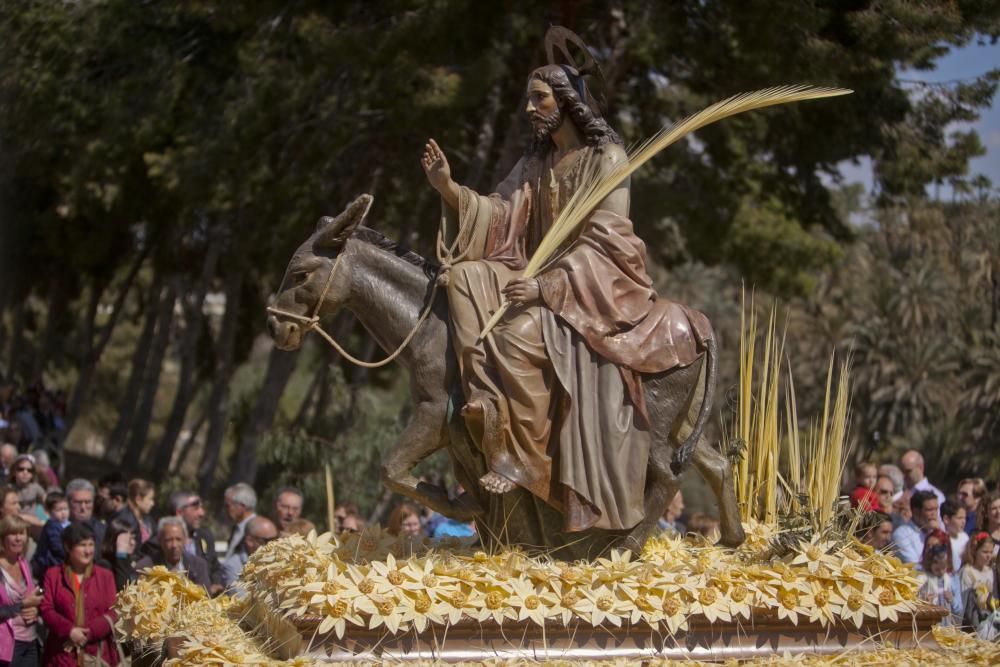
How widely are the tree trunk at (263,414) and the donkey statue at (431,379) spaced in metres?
13.0

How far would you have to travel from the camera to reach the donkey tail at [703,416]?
7574 mm

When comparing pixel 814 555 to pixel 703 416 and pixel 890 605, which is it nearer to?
pixel 890 605

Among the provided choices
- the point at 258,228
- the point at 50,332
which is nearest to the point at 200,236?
the point at 50,332

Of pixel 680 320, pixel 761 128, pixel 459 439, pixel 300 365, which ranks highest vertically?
pixel 761 128

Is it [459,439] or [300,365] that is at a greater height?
[459,439]

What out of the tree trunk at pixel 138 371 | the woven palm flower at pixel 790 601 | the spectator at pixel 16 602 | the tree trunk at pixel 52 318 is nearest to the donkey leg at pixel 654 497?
the woven palm flower at pixel 790 601

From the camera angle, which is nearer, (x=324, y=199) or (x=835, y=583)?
(x=835, y=583)

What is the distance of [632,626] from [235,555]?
384 cm

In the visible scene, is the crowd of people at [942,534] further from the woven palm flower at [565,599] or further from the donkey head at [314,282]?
the donkey head at [314,282]

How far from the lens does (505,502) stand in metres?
7.43

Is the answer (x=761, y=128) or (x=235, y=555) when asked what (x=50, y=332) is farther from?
(x=235, y=555)

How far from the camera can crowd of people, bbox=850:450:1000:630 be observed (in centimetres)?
910

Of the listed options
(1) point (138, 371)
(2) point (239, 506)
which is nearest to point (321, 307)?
(2) point (239, 506)

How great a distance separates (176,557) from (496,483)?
9.78 feet
